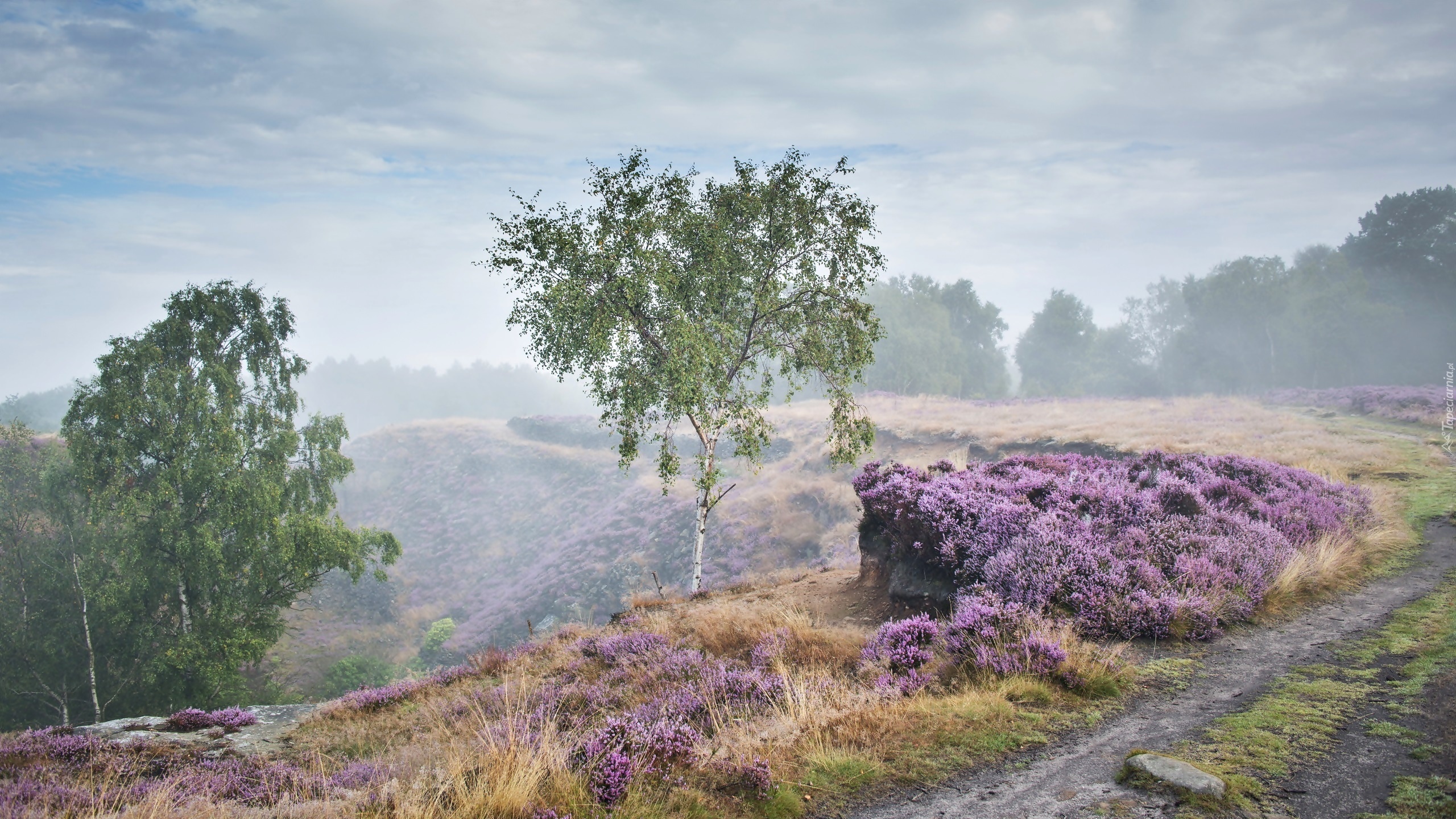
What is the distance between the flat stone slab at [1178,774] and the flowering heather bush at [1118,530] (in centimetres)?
197

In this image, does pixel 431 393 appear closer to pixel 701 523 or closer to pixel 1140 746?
pixel 701 523

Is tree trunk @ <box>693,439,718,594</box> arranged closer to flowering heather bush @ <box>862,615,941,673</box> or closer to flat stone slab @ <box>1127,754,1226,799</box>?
flowering heather bush @ <box>862,615,941,673</box>

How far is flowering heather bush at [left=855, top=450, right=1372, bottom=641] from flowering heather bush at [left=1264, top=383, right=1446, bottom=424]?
24.2m

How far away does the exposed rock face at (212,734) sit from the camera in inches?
366

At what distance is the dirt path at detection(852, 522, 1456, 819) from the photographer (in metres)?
4.49

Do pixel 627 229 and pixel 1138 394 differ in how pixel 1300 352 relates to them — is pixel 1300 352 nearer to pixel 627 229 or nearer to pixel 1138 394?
pixel 1138 394

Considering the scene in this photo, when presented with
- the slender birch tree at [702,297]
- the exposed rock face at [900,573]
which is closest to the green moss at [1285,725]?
the exposed rock face at [900,573]

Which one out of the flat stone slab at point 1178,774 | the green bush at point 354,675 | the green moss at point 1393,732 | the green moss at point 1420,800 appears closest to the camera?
the green moss at point 1420,800

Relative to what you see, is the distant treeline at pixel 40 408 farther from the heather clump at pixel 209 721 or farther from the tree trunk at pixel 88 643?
the heather clump at pixel 209 721

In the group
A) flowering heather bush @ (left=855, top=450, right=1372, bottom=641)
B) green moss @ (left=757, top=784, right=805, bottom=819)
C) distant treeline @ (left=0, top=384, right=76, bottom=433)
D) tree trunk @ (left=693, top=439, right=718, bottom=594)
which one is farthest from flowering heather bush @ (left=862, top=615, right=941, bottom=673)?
distant treeline @ (left=0, top=384, right=76, bottom=433)

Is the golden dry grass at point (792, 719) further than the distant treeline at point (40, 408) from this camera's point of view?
No

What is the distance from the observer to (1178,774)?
4625 mm

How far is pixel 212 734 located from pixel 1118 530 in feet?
49.2

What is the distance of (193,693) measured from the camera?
19.1m
